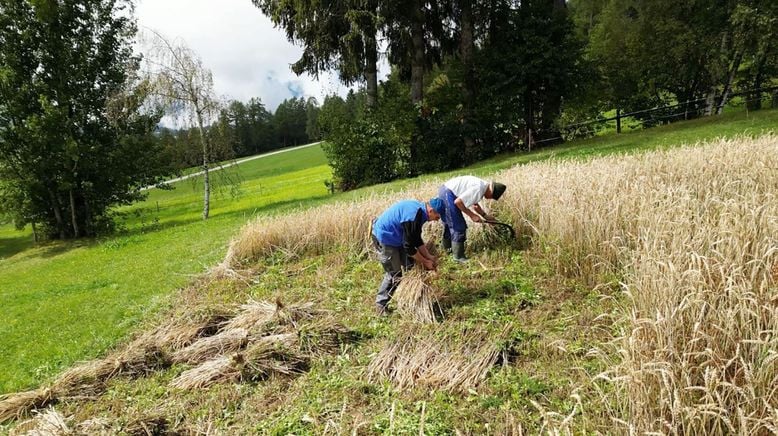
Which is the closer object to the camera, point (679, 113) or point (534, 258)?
point (534, 258)

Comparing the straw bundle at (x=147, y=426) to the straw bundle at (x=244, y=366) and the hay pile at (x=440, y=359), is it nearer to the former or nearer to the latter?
the straw bundle at (x=244, y=366)

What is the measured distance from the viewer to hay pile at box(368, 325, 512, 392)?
139 inches

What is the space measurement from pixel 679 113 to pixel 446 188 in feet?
61.0

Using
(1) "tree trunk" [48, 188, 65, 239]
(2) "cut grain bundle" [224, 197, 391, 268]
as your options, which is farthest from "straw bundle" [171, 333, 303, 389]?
(1) "tree trunk" [48, 188, 65, 239]

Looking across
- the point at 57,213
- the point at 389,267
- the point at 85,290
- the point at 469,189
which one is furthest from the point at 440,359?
the point at 57,213

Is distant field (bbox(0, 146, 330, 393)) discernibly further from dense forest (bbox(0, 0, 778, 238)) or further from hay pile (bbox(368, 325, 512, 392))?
hay pile (bbox(368, 325, 512, 392))

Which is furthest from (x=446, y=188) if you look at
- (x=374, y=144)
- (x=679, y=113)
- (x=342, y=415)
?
(x=679, y=113)

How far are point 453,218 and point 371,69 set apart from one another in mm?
13923

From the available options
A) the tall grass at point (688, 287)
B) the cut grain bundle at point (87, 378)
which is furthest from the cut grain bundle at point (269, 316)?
the tall grass at point (688, 287)

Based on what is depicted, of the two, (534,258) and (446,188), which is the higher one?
(446,188)

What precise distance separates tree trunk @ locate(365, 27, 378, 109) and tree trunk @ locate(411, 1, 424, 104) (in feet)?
5.21

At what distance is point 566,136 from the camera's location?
64.0ft

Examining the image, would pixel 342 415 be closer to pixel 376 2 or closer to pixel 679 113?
pixel 376 2

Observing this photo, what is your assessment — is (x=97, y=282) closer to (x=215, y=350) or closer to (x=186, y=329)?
(x=186, y=329)
